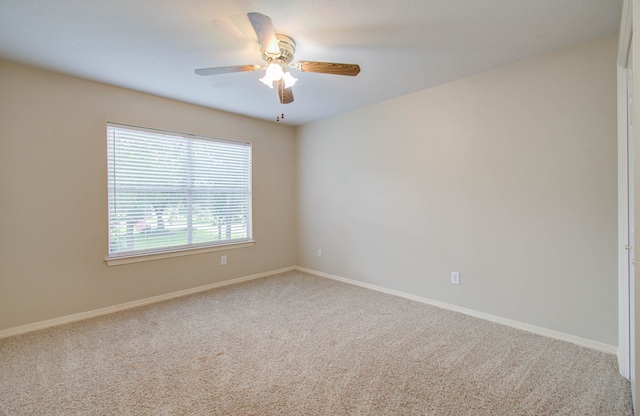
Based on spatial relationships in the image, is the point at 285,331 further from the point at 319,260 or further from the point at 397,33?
the point at 397,33

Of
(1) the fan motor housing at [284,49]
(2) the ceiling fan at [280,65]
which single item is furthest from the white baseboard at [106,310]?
(1) the fan motor housing at [284,49]

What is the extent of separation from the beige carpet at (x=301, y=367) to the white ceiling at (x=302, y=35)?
238 centimetres

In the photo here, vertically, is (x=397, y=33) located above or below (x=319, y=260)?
above

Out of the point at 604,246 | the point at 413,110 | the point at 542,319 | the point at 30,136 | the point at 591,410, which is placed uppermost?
the point at 413,110

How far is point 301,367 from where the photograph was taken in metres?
2.13

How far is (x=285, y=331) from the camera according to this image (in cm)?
270

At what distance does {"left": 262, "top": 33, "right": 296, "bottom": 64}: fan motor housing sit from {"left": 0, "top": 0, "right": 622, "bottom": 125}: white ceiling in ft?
0.18

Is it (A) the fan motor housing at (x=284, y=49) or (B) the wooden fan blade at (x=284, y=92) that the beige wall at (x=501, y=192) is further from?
(A) the fan motor housing at (x=284, y=49)

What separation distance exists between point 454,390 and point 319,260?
9.63 ft

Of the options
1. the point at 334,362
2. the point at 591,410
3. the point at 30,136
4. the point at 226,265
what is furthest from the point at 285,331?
the point at 30,136

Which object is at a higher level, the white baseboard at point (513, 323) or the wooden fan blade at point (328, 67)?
the wooden fan blade at point (328, 67)

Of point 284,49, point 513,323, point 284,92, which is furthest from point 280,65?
point 513,323

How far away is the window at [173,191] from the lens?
10.8 ft

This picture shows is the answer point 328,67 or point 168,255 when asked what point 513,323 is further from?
point 168,255
